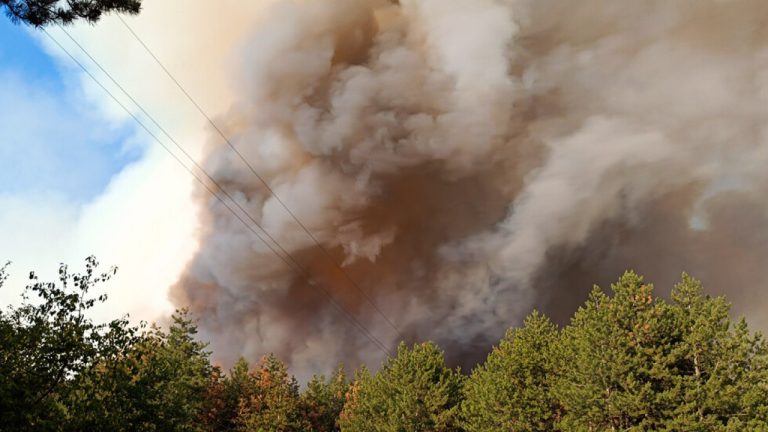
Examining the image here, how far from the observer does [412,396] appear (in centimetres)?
6512

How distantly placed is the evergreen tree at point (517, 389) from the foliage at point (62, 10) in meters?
49.2

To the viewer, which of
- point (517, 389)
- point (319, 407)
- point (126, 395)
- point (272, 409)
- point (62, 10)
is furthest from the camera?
point (319, 407)

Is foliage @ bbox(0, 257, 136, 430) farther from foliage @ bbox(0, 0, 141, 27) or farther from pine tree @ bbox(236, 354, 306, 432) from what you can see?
pine tree @ bbox(236, 354, 306, 432)

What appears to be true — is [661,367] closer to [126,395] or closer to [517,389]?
[517,389]

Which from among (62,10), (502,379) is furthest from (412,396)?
(62,10)

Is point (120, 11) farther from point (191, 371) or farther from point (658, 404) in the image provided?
point (191, 371)

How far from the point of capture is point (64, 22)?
1906 centimetres

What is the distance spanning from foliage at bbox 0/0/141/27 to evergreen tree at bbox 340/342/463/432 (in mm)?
55100

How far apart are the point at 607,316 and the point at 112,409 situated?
1650 inches

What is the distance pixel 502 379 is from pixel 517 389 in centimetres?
180

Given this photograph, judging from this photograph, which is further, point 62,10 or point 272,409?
point 272,409

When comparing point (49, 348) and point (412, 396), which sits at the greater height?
point (412, 396)

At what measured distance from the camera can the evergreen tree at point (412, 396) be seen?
2532 inches

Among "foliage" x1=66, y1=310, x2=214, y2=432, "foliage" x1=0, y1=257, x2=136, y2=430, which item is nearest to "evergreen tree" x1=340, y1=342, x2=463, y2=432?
"foliage" x1=66, y1=310, x2=214, y2=432
